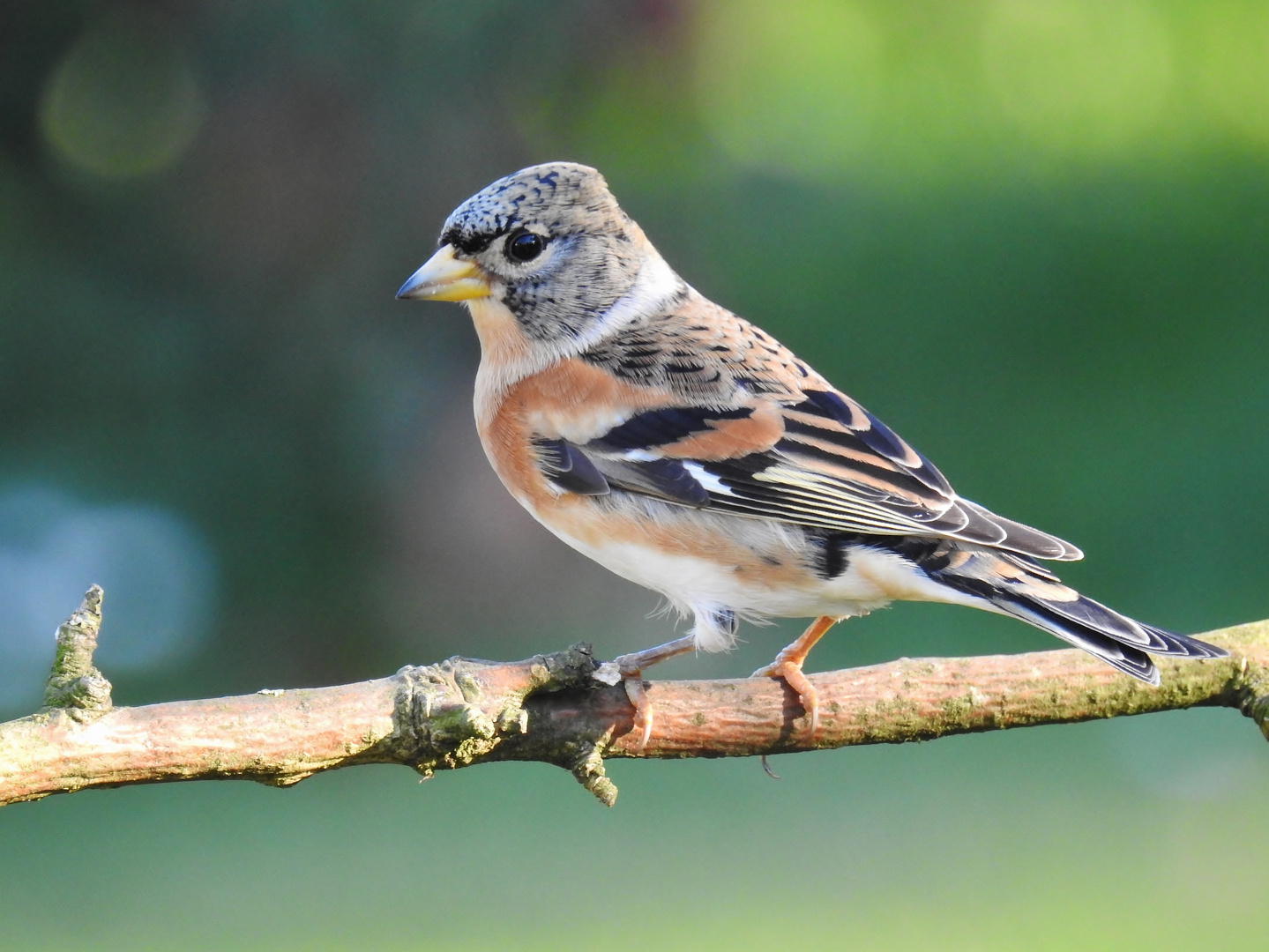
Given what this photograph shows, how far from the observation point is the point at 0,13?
388 cm

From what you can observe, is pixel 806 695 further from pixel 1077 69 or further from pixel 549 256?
pixel 1077 69

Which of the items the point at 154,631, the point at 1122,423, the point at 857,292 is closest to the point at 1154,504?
the point at 1122,423

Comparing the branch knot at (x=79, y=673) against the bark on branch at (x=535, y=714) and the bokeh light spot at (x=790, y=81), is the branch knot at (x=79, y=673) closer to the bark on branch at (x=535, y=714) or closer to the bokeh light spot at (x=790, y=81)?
the bark on branch at (x=535, y=714)

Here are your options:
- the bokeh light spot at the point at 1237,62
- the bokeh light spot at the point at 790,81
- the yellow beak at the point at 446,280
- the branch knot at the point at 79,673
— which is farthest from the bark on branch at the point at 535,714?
the bokeh light spot at the point at 1237,62

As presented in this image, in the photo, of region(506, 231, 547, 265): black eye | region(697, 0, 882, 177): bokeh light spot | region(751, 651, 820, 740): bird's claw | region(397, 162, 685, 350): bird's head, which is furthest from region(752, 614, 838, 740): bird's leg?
region(697, 0, 882, 177): bokeh light spot

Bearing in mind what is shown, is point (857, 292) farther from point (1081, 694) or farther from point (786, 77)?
point (1081, 694)

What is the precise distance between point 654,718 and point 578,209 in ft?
2.98

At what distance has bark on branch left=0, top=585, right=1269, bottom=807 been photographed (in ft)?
5.06

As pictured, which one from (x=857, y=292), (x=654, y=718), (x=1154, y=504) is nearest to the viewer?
(x=654, y=718)

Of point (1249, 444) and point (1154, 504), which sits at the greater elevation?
point (1249, 444)

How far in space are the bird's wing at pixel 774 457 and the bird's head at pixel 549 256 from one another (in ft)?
0.45

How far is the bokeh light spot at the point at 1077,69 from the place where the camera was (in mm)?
5621

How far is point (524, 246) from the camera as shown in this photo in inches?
86.0

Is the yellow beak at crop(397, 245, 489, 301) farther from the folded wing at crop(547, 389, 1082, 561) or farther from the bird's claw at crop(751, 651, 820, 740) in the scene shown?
the bird's claw at crop(751, 651, 820, 740)
